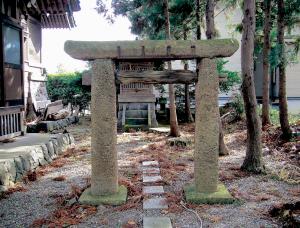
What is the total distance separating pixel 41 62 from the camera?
15.3 metres

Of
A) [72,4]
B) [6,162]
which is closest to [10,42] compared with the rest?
[72,4]

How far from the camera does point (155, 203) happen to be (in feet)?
18.4

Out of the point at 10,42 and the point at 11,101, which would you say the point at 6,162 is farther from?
the point at 10,42

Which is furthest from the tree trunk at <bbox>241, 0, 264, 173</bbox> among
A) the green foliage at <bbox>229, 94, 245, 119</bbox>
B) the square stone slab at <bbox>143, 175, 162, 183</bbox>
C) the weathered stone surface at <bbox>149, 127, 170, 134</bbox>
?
the green foliage at <bbox>229, 94, 245, 119</bbox>

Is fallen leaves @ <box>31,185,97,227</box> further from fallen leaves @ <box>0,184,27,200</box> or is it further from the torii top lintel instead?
the torii top lintel

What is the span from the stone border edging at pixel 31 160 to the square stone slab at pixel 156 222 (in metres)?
2.95

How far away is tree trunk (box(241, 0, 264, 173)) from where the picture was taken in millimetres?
7180

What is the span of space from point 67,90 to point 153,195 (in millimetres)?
14106

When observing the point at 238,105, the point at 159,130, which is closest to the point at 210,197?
the point at 159,130

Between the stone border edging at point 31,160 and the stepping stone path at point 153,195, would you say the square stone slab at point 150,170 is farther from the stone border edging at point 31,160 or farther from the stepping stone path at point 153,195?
the stone border edging at point 31,160

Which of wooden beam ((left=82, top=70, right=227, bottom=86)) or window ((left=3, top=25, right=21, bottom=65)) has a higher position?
window ((left=3, top=25, right=21, bottom=65))

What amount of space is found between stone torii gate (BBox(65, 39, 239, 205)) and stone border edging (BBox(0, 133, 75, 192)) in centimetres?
167

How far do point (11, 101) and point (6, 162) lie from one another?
10.1 ft

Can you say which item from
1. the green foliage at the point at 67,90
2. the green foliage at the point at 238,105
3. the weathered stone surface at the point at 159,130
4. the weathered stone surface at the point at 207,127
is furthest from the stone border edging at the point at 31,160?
the green foliage at the point at 67,90
